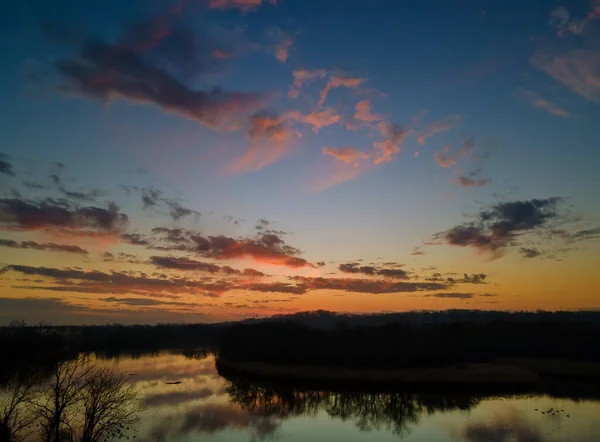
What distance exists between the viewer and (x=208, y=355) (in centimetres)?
12056

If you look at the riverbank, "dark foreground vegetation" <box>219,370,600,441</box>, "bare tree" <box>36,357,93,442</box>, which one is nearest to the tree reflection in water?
"dark foreground vegetation" <box>219,370,600,441</box>

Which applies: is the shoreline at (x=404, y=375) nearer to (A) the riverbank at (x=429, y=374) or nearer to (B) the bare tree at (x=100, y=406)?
(A) the riverbank at (x=429, y=374)

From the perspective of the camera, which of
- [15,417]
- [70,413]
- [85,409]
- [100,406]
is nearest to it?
[100,406]

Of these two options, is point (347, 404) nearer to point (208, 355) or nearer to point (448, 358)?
point (448, 358)

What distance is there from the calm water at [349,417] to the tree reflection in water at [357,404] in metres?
0.09

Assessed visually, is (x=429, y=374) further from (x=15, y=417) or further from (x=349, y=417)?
(x=15, y=417)

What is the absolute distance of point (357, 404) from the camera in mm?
50062

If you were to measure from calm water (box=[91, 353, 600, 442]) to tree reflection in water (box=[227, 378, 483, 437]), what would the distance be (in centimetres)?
9

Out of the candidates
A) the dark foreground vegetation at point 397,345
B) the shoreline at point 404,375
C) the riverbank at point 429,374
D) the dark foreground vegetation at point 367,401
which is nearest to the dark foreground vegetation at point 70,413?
the dark foreground vegetation at point 367,401

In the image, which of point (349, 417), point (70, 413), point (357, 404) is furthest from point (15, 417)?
point (357, 404)

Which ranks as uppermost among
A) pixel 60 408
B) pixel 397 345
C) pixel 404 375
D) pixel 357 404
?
pixel 60 408

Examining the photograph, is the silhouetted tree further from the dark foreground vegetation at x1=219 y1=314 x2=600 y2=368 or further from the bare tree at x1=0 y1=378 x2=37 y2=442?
the dark foreground vegetation at x1=219 y1=314 x2=600 y2=368

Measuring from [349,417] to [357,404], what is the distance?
5966 mm

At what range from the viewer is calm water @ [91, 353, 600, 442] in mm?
36281
